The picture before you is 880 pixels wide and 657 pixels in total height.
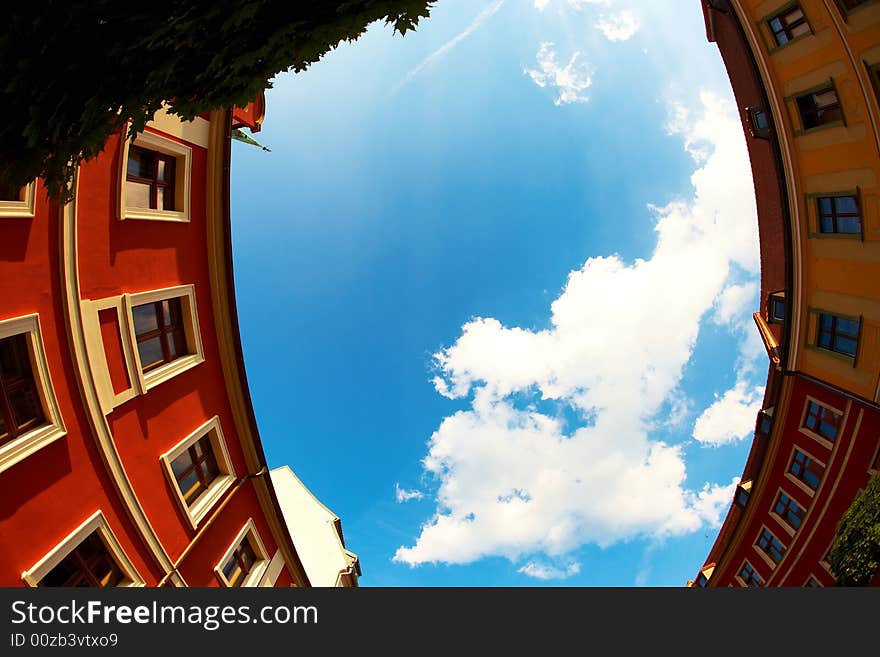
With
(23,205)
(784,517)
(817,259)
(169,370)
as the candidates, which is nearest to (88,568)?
(169,370)

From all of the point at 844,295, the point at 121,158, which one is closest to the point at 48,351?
the point at 121,158

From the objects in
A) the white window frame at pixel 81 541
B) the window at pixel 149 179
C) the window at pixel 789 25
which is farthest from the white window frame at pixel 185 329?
the window at pixel 789 25

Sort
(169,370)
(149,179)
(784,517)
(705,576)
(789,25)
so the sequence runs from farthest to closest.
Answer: (705,576)
(784,517)
(789,25)
(169,370)
(149,179)

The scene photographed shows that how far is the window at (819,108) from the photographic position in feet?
38.4

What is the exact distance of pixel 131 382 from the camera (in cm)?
841

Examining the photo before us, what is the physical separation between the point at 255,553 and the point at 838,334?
76.5 feet

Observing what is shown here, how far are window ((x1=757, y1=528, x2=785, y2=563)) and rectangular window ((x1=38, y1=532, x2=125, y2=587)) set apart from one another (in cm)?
2682

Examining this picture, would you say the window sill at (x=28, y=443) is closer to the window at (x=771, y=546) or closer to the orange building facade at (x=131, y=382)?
the orange building facade at (x=131, y=382)

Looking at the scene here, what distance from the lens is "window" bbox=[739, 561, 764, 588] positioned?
19.1 meters

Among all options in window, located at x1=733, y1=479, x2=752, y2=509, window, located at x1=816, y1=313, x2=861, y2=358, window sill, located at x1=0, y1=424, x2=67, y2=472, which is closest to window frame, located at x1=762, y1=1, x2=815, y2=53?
window, located at x1=816, y1=313, x2=861, y2=358

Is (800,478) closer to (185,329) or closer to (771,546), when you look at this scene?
(771,546)

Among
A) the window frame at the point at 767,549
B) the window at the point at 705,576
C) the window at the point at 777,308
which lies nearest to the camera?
the window at the point at 777,308

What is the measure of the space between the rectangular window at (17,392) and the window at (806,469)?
2566 centimetres

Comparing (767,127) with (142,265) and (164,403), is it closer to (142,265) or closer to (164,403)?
(142,265)
